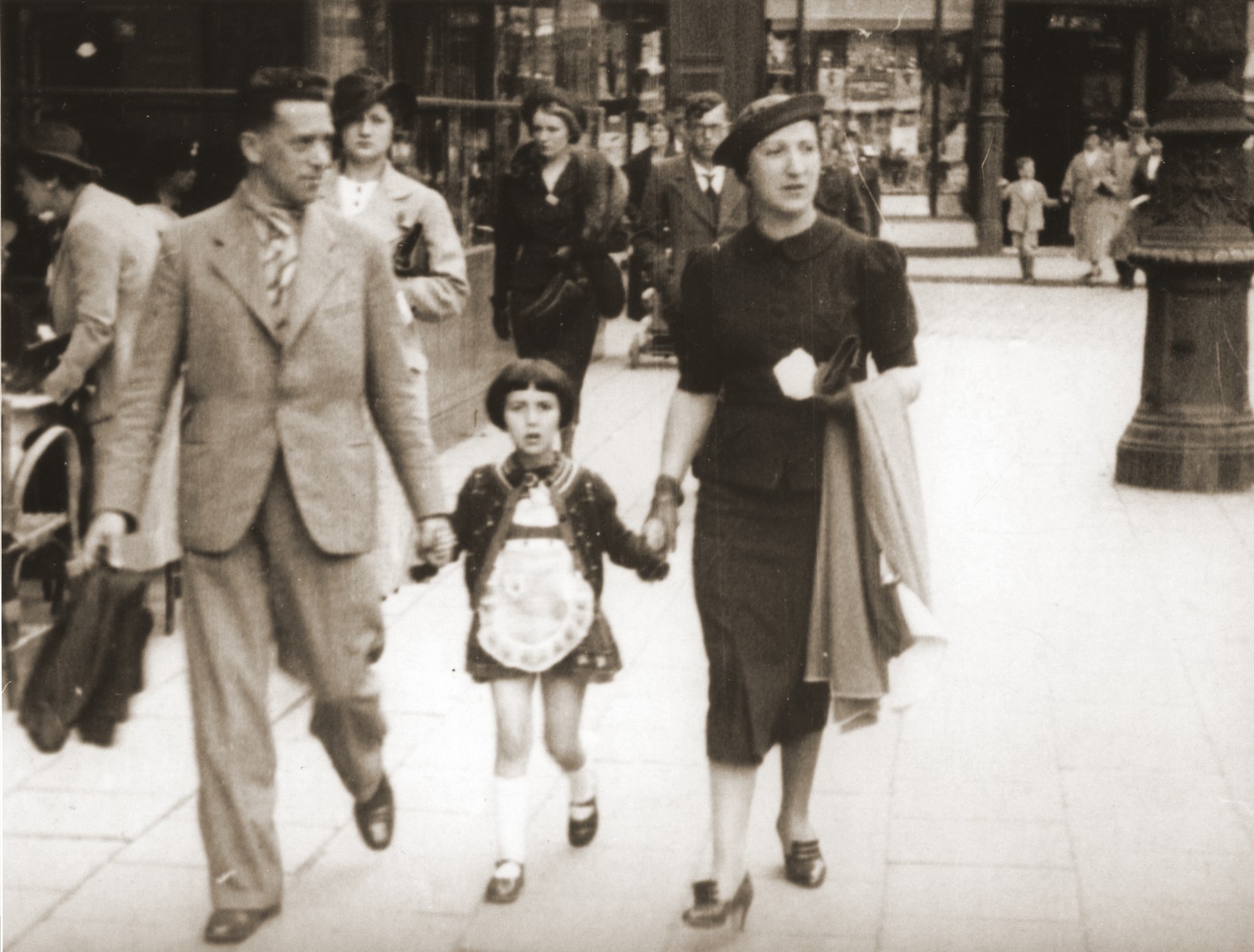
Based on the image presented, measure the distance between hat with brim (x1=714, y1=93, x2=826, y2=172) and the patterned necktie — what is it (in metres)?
0.98

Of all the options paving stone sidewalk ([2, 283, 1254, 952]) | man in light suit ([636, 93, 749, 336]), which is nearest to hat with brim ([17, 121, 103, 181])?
paving stone sidewalk ([2, 283, 1254, 952])

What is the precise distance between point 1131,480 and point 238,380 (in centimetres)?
672

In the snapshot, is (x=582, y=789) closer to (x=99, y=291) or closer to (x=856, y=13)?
(x=99, y=291)

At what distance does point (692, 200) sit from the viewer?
32.9 ft

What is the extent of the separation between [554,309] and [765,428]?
450 cm

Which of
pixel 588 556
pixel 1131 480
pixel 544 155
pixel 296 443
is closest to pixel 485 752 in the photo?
pixel 588 556

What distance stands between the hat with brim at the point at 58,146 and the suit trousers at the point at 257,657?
9.45 ft

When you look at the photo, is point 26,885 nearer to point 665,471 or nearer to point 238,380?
point 238,380

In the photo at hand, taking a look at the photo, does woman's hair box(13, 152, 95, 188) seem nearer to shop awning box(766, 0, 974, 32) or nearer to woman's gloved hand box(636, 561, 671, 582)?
woman's gloved hand box(636, 561, 671, 582)

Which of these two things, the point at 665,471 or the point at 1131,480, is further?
the point at 1131,480

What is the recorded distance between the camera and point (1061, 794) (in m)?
5.64

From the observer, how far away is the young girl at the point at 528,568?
483 cm

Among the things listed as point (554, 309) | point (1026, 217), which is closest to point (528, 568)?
point (554, 309)

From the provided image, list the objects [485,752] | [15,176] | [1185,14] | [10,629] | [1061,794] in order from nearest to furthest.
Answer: [1061,794]
[485,752]
[10,629]
[15,176]
[1185,14]
